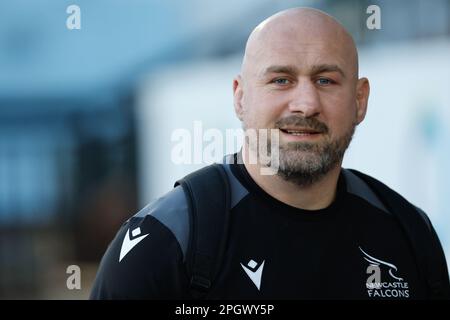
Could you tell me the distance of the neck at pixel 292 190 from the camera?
1.84 m

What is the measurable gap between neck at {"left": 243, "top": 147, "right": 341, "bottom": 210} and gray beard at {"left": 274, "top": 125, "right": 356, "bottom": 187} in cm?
2

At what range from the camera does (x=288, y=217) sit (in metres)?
1.81

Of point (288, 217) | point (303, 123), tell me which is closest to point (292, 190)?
point (288, 217)

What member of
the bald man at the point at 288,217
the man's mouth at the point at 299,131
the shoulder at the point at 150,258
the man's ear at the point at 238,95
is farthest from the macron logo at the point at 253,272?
the man's ear at the point at 238,95

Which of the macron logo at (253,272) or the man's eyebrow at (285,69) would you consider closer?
the macron logo at (253,272)

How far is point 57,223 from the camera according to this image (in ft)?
25.5

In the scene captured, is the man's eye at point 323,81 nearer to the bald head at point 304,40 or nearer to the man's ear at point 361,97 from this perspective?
the bald head at point 304,40

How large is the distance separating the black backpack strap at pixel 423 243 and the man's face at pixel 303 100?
0.24m

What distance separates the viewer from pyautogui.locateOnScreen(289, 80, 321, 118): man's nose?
1.77 m

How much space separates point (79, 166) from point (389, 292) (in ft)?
19.5

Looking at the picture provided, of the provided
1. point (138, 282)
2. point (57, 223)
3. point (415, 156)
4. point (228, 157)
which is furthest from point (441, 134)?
point (57, 223)

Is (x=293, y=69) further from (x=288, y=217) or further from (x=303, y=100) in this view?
(x=288, y=217)

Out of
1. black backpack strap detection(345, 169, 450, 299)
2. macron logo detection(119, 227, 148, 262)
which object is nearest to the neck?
black backpack strap detection(345, 169, 450, 299)

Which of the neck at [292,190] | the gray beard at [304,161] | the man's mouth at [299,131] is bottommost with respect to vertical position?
the neck at [292,190]
